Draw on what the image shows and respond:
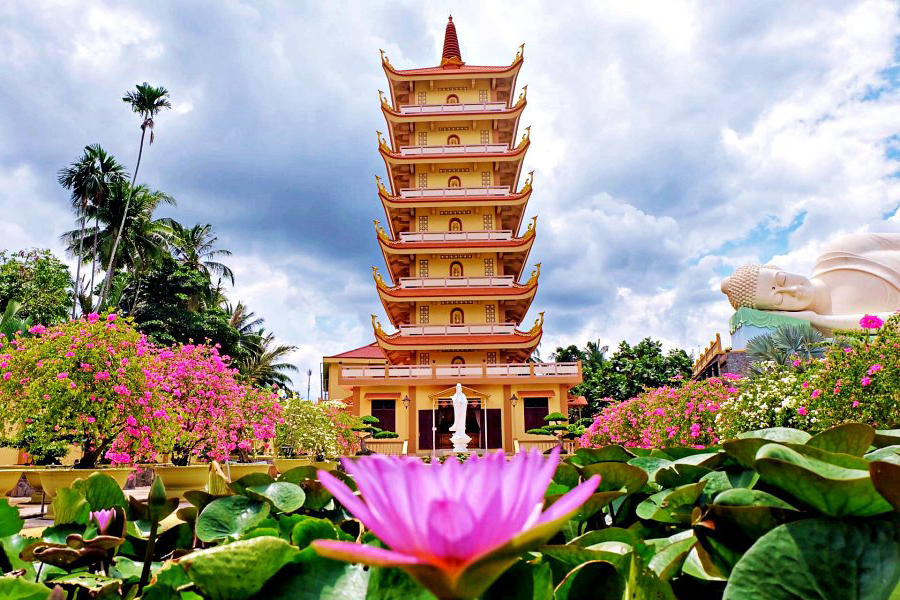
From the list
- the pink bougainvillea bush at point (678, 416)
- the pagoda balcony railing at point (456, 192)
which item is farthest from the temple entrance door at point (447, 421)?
the pink bougainvillea bush at point (678, 416)

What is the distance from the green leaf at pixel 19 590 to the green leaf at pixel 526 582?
428mm

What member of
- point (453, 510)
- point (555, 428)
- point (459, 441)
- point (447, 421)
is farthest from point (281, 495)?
point (447, 421)

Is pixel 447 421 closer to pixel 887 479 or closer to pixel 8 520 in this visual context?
pixel 8 520

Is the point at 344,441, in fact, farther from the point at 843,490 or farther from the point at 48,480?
the point at 843,490

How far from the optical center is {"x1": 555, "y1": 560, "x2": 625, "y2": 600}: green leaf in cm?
50

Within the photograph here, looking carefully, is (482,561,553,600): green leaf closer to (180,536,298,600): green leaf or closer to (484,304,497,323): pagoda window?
(180,536,298,600): green leaf

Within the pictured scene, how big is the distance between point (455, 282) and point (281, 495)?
19.0 m

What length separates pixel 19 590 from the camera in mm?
553

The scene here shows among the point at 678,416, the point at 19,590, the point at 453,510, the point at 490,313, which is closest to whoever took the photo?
the point at 453,510

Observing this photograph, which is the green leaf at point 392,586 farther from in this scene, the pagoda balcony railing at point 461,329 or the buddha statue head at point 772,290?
the buddha statue head at point 772,290

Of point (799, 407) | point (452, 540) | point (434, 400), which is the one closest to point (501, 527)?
point (452, 540)

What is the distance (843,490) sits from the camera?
45 centimetres

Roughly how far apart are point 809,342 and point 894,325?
40.5 ft

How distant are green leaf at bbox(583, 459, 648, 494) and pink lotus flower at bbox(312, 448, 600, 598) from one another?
62 cm
